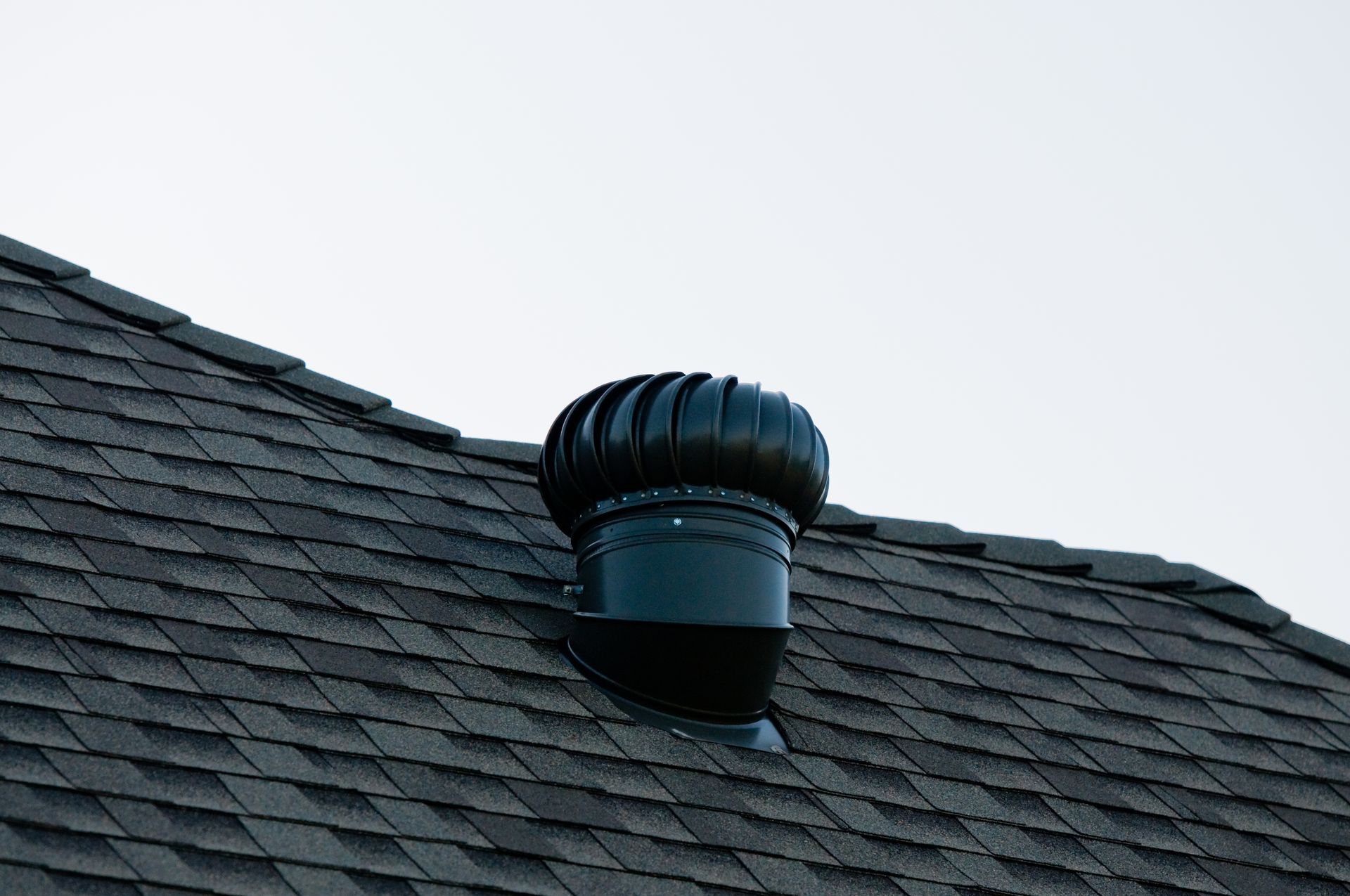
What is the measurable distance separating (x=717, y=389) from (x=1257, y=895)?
102 inches

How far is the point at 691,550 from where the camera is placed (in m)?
5.72

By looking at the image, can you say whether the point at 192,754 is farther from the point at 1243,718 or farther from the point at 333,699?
the point at 1243,718

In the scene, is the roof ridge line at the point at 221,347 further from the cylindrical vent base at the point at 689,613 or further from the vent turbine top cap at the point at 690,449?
the cylindrical vent base at the point at 689,613

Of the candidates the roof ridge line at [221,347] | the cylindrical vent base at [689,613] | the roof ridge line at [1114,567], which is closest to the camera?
the cylindrical vent base at [689,613]

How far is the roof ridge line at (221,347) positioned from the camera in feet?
21.9

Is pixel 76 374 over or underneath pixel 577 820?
over

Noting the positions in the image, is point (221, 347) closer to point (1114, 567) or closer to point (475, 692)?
point (475, 692)

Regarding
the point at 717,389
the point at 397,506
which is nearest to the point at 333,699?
the point at 397,506

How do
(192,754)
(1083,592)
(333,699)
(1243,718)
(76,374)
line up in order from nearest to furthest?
(192,754)
(333,699)
(76,374)
(1243,718)
(1083,592)

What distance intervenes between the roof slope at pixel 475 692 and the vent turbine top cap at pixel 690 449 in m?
0.57

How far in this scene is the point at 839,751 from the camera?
5.84 m

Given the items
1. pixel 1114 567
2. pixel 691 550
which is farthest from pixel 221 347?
pixel 1114 567

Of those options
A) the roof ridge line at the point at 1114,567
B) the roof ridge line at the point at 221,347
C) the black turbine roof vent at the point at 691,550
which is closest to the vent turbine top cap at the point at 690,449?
the black turbine roof vent at the point at 691,550

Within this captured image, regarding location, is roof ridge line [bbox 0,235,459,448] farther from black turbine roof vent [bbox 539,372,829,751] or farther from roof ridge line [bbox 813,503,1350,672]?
roof ridge line [bbox 813,503,1350,672]
